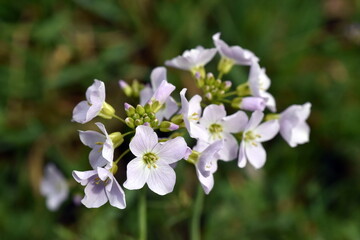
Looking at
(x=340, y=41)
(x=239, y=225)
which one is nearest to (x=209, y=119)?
(x=239, y=225)

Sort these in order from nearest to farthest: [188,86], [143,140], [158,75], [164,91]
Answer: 1. [143,140]
2. [164,91]
3. [158,75]
4. [188,86]

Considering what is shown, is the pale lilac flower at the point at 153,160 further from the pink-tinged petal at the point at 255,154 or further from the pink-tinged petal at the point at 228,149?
the pink-tinged petal at the point at 255,154

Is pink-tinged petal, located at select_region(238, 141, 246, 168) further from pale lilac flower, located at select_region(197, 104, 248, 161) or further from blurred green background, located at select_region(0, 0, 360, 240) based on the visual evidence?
blurred green background, located at select_region(0, 0, 360, 240)

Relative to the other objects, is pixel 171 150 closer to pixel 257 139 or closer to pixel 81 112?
pixel 81 112

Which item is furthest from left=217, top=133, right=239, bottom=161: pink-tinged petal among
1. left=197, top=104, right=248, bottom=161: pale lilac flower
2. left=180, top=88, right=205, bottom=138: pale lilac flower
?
left=180, top=88, right=205, bottom=138: pale lilac flower

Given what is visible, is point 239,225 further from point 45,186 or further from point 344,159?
point 45,186

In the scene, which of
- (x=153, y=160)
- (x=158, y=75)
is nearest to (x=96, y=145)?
(x=153, y=160)
